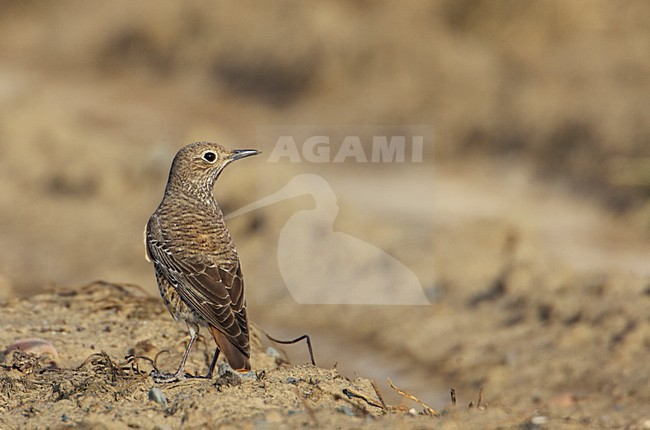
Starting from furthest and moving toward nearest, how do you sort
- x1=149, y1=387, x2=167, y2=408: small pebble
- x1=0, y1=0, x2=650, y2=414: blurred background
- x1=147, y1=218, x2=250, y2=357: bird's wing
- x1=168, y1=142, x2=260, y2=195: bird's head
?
x1=0, y1=0, x2=650, y2=414: blurred background < x1=168, y1=142, x2=260, y2=195: bird's head < x1=147, y1=218, x2=250, y2=357: bird's wing < x1=149, y1=387, x2=167, y2=408: small pebble

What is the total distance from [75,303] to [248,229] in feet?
14.1

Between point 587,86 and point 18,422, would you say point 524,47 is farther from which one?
point 18,422

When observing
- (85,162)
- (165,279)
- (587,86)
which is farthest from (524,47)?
(165,279)

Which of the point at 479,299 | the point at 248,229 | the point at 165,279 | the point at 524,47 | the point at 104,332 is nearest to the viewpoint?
the point at 165,279

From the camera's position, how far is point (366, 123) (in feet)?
59.0

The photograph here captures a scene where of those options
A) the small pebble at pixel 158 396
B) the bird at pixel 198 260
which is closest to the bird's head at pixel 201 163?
the bird at pixel 198 260

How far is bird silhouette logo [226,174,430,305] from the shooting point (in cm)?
1155

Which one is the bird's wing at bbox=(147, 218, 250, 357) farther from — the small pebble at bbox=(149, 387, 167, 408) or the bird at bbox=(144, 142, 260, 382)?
the small pebble at bbox=(149, 387, 167, 408)

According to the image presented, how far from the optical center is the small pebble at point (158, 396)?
237 inches

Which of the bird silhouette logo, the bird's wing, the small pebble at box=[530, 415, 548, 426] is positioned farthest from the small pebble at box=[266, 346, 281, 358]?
the bird silhouette logo

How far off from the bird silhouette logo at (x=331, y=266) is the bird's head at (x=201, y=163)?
158 inches

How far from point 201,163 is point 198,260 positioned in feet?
3.24

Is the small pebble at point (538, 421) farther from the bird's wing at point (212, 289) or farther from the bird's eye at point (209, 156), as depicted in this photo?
the bird's eye at point (209, 156)

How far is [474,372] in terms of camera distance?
959cm
